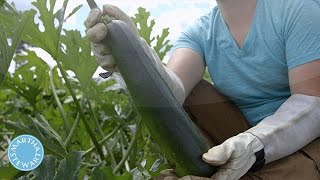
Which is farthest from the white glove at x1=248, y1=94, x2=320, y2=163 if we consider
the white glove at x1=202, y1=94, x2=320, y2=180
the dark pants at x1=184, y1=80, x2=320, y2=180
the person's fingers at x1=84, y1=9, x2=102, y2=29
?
the person's fingers at x1=84, y1=9, x2=102, y2=29

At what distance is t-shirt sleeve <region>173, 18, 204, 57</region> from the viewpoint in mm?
1523

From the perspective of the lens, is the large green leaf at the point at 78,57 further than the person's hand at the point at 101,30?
Yes

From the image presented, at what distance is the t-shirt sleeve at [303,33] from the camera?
1.26 meters

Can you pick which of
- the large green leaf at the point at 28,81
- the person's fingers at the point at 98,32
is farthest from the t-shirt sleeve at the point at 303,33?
the large green leaf at the point at 28,81

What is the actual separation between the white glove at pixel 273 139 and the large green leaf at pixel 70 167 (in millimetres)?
222

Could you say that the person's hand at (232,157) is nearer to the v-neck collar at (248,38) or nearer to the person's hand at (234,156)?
the person's hand at (234,156)

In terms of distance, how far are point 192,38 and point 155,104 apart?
53 cm

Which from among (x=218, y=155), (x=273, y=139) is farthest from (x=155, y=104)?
(x=273, y=139)

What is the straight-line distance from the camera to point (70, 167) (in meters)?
0.98

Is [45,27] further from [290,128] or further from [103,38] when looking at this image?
[290,128]

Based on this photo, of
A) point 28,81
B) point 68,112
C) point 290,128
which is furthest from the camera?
point 68,112

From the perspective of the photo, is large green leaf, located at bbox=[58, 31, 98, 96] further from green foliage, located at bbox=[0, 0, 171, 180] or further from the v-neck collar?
the v-neck collar

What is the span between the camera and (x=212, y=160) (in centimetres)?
105

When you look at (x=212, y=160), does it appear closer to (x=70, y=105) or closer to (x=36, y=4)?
(x=36, y=4)
